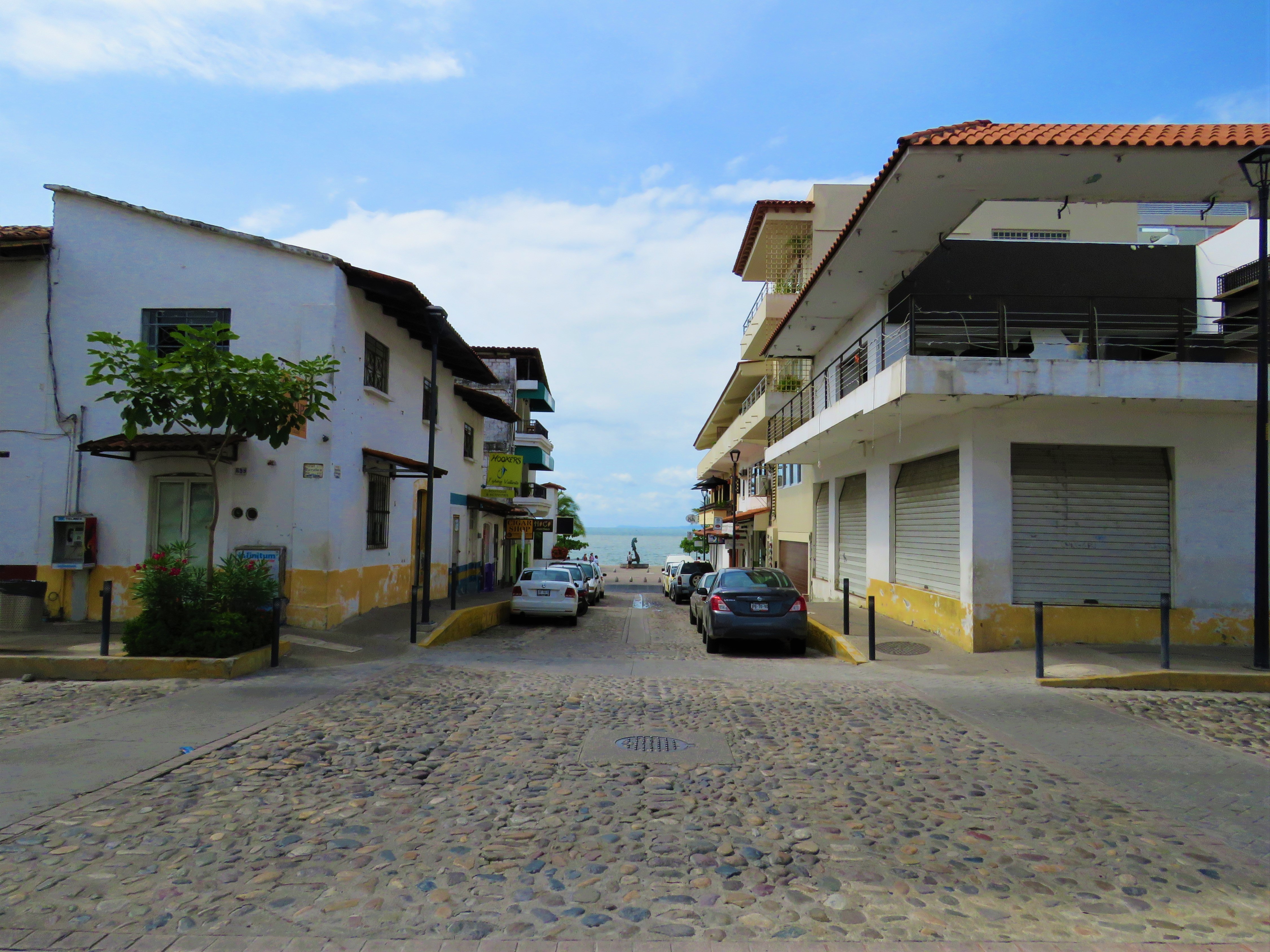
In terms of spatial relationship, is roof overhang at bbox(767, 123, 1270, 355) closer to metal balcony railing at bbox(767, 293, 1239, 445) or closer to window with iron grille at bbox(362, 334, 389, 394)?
A: metal balcony railing at bbox(767, 293, 1239, 445)

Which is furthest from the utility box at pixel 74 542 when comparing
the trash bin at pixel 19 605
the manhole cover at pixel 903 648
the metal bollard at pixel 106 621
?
the manhole cover at pixel 903 648

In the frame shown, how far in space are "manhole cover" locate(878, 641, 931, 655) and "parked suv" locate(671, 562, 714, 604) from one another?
16198 mm

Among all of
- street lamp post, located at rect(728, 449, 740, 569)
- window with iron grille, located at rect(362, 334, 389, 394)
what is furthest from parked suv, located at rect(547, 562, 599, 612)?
street lamp post, located at rect(728, 449, 740, 569)

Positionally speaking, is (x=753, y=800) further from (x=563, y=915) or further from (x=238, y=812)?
(x=238, y=812)

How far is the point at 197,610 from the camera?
440 inches

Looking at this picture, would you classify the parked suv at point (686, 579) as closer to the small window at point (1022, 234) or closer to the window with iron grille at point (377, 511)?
the window with iron grille at point (377, 511)

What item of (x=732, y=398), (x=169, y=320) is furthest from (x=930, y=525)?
(x=732, y=398)

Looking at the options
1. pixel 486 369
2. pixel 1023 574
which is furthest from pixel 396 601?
pixel 1023 574

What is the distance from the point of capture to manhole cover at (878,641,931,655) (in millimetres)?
13344

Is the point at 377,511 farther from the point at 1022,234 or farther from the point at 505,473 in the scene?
the point at 1022,234

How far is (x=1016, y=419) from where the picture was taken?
13.2 metres

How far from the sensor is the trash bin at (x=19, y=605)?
43.6 ft

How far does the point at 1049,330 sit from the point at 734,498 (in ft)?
84.2

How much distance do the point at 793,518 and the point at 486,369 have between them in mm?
12252
